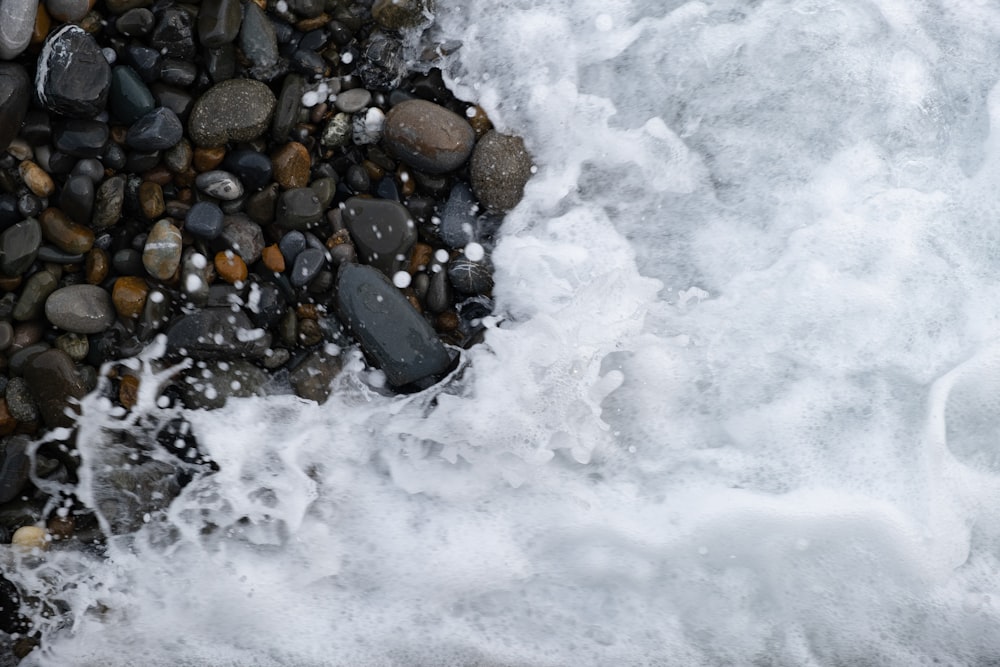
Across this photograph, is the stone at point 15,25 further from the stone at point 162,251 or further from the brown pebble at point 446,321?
the brown pebble at point 446,321

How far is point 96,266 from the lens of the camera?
2.40 meters

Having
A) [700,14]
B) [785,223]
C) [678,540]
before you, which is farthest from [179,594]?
[700,14]

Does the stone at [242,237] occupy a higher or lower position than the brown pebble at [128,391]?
higher

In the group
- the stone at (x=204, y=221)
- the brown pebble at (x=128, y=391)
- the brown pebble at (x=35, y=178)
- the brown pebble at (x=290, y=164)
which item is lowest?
the brown pebble at (x=128, y=391)

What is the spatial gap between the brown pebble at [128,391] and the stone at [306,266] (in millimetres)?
667

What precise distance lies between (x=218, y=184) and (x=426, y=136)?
2.43 ft

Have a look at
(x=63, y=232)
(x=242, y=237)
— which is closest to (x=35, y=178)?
(x=63, y=232)

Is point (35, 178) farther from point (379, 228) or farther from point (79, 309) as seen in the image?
point (379, 228)

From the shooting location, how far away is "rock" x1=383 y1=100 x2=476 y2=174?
2.49 m

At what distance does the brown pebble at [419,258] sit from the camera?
2.59m

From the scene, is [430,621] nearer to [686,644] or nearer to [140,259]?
[686,644]

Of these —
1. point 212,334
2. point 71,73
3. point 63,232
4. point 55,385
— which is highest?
point 71,73

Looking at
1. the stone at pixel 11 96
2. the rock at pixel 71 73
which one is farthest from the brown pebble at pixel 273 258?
the stone at pixel 11 96

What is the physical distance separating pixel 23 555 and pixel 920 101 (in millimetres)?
3697
